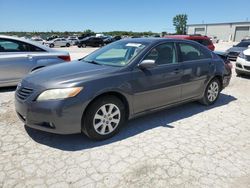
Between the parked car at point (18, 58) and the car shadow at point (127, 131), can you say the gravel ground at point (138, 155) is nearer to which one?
the car shadow at point (127, 131)

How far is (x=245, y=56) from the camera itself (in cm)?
845

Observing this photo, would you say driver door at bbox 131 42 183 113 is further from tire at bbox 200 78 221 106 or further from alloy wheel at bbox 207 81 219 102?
alloy wheel at bbox 207 81 219 102

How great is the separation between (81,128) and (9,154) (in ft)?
3.30

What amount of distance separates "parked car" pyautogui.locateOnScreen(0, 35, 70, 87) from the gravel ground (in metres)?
1.74

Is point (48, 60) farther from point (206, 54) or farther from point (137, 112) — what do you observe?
point (206, 54)

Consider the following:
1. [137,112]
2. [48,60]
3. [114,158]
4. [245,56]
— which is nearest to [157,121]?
[137,112]

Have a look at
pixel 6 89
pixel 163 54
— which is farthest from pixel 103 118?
pixel 6 89

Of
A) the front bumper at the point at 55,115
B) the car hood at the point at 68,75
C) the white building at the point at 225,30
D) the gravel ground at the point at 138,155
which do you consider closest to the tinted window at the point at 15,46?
the gravel ground at the point at 138,155

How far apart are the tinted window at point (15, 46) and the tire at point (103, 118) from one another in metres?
3.78

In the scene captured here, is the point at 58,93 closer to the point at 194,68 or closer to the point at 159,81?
the point at 159,81

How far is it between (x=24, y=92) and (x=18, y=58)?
2.98 meters

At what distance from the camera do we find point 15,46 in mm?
6066

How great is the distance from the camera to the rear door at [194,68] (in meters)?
4.51

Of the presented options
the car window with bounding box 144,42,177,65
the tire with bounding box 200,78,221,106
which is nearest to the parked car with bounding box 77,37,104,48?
the tire with bounding box 200,78,221,106
